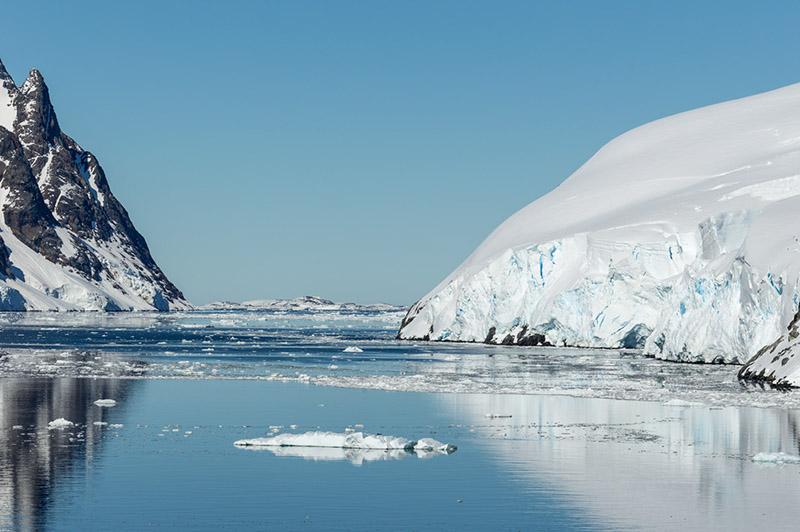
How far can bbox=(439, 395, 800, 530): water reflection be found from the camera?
51.9ft

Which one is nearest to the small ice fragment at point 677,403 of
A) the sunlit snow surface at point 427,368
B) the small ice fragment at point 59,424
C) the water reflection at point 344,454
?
the sunlit snow surface at point 427,368

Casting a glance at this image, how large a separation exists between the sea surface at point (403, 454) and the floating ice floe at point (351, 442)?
389mm

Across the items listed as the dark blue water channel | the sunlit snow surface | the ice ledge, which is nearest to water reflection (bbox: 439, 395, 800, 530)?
the dark blue water channel

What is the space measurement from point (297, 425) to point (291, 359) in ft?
95.8

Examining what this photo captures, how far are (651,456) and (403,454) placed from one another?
4656 mm

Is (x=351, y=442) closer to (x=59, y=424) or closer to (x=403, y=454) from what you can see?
(x=403, y=454)

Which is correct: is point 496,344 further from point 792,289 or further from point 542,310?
point 792,289

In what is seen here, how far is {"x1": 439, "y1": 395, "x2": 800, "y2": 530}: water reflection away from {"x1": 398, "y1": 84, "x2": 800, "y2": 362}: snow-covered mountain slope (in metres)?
16.0

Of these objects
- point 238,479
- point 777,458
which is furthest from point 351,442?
point 777,458

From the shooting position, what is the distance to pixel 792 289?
136ft

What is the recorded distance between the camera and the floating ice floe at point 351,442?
837 inches

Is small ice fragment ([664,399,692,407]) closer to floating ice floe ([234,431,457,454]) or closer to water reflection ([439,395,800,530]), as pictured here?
water reflection ([439,395,800,530])

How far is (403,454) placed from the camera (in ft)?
68.5

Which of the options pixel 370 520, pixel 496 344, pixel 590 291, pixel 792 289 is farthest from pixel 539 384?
pixel 496 344
